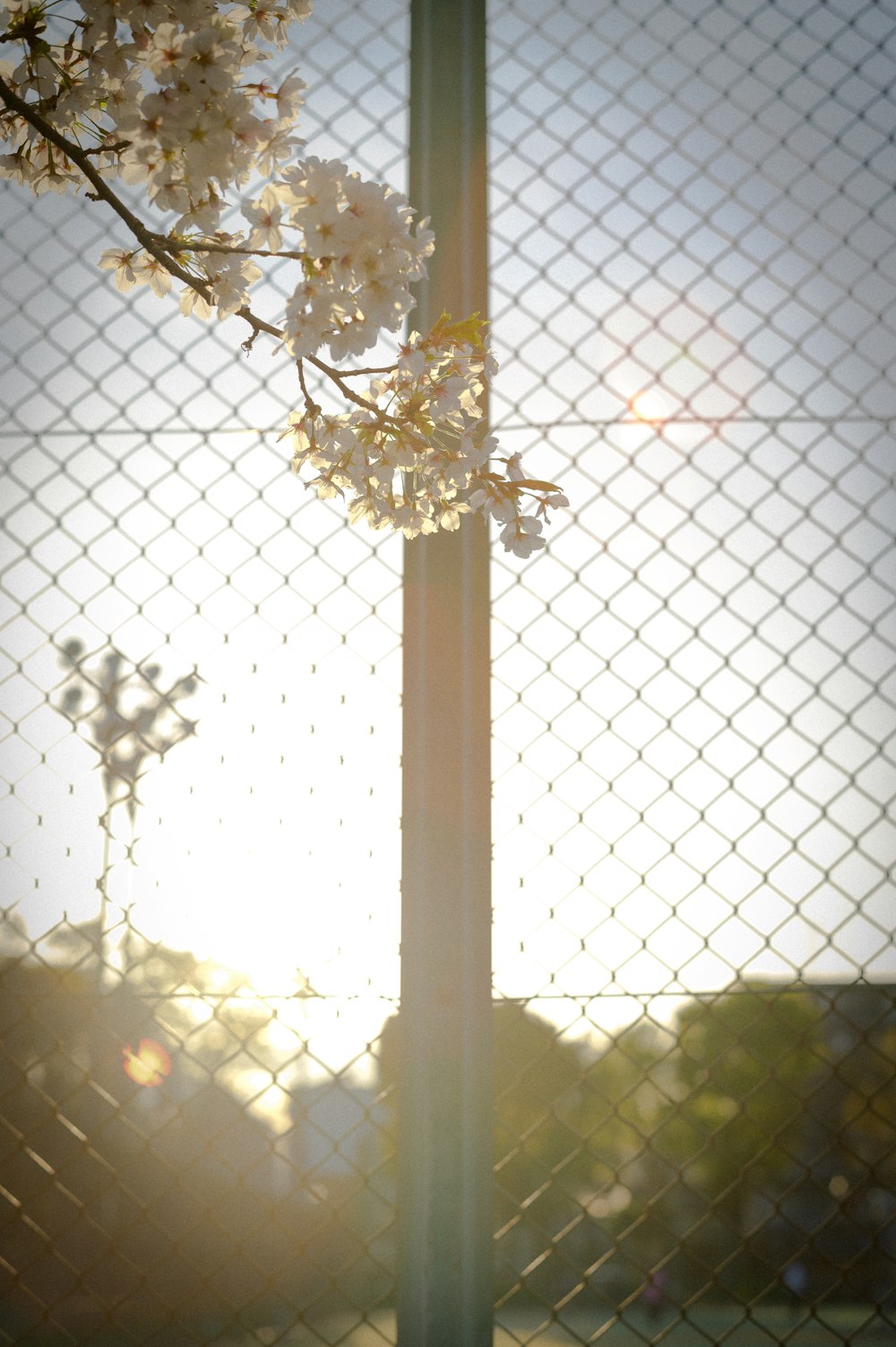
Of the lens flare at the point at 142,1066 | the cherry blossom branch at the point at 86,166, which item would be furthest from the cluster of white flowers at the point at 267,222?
the lens flare at the point at 142,1066

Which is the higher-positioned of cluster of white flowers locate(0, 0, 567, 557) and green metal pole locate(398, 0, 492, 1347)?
cluster of white flowers locate(0, 0, 567, 557)

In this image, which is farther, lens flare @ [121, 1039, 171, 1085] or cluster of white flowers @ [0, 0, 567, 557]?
lens flare @ [121, 1039, 171, 1085]

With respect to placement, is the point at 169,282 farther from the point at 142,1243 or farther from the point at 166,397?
the point at 142,1243

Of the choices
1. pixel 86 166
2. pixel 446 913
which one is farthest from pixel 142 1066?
pixel 86 166

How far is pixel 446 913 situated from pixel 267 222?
76 cm

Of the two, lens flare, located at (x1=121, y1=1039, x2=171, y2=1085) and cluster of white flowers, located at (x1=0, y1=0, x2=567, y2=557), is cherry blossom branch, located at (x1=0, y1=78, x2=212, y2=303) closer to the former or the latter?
cluster of white flowers, located at (x1=0, y1=0, x2=567, y2=557)

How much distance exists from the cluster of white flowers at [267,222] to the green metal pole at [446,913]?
5.2 inches

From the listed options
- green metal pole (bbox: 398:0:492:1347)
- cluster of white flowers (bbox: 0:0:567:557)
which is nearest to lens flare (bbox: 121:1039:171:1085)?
green metal pole (bbox: 398:0:492:1347)

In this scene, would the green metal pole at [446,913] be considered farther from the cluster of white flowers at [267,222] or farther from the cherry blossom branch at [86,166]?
the cherry blossom branch at [86,166]

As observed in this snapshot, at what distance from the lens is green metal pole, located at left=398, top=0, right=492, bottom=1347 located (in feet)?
3.61

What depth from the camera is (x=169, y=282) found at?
1.11 metres

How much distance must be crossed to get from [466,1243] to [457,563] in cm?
80

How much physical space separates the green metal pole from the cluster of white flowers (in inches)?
5.2

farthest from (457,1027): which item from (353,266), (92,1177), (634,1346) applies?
(634,1346)
